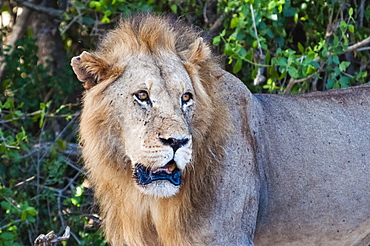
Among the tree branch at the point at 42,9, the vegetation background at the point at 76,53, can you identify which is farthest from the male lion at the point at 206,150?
the tree branch at the point at 42,9

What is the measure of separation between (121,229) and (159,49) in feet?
3.03

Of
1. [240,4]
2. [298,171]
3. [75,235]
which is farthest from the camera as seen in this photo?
[75,235]

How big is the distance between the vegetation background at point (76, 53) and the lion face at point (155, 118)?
1590mm

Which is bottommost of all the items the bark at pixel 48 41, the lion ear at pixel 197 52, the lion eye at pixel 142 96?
the bark at pixel 48 41

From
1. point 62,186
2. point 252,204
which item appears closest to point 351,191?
point 252,204

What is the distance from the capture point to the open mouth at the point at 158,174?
2.73 metres

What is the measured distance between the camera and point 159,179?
274 centimetres

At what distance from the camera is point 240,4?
486cm

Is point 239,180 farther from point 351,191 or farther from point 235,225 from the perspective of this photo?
point 351,191

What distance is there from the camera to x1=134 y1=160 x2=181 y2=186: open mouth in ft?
8.95

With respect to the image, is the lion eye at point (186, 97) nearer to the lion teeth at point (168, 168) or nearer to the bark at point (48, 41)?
the lion teeth at point (168, 168)

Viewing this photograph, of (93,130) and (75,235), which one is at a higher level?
(93,130)

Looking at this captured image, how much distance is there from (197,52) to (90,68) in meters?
0.51

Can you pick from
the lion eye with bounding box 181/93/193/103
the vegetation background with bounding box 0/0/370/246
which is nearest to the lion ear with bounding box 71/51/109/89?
the lion eye with bounding box 181/93/193/103
